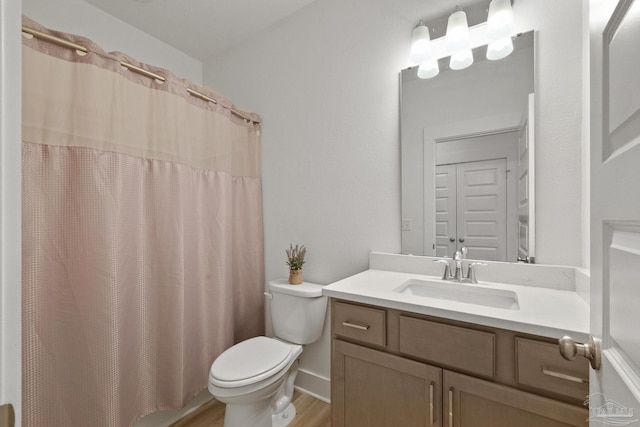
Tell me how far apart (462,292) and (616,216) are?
0.92 metres

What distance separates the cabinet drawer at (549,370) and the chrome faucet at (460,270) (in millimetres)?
480

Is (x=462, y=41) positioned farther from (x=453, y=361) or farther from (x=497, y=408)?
(x=497, y=408)

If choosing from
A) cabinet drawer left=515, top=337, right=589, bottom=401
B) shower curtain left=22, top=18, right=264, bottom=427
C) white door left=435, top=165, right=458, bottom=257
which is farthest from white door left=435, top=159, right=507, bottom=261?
shower curtain left=22, top=18, right=264, bottom=427

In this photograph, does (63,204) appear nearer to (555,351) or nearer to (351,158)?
(351,158)

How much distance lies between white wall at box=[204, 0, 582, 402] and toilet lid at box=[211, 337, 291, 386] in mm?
451

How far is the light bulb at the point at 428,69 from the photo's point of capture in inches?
60.3

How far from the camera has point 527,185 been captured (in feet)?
4.34

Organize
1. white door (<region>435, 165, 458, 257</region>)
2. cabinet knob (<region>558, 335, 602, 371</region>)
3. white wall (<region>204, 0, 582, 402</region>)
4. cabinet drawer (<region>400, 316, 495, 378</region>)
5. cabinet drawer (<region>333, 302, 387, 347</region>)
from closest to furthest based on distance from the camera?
cabinet knob (<region>558, 335, 602, 371</region>) → cabinet drawer (<region>400, 316, 495, 378</region>) → cabinet drawer (<region>333, 302, 387, 347</region>) → white wall (<region>204, 0, 582, 402</region>) → white door (<region>435, 165, 458, 257</region>)

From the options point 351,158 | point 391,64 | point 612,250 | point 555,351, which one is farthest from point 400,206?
point 612,250

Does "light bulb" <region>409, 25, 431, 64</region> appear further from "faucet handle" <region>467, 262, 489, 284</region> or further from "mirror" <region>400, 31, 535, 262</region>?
"faucet handle" <region>467, 262, 489, 284</region>

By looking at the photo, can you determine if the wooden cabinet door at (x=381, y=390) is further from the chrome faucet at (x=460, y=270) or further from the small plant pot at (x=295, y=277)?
the small plant pot at (x=295, y=277)

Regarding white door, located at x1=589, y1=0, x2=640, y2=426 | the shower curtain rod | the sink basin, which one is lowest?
the sink basin

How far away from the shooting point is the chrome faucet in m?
1.36

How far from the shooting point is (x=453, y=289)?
1.34 m
